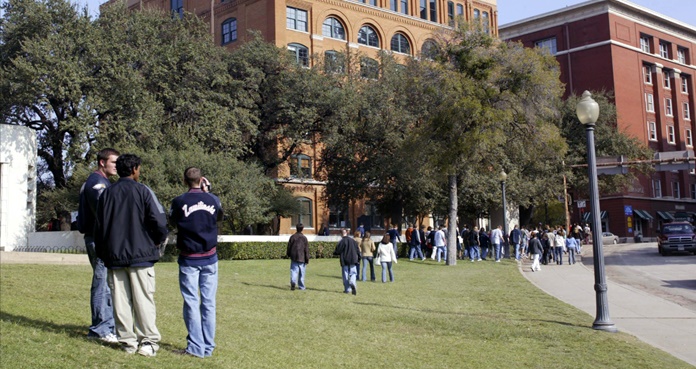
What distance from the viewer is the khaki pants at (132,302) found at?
6895 millimetres

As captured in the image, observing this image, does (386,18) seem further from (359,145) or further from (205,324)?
(205,324)

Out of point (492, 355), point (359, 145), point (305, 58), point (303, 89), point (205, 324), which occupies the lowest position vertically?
point (492, 355)

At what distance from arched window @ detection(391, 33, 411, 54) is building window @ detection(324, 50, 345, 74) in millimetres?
19041

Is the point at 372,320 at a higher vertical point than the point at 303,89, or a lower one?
lower

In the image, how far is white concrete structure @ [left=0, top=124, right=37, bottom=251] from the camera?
29.7 meters

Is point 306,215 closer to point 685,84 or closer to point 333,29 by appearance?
point 333,29

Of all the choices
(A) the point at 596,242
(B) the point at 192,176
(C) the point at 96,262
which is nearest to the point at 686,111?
(A) the point at 596,242

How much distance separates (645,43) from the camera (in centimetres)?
7831

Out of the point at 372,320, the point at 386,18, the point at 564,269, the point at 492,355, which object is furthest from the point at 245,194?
the point at 386,18

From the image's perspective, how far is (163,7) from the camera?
195 ft

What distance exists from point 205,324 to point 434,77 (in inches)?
1028

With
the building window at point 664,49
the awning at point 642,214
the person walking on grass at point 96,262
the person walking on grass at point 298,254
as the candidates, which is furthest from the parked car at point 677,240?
the building window at point 664,49

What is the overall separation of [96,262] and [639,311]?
12.5 metres

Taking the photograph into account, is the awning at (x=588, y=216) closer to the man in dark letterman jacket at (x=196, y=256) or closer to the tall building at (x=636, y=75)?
the tall building at (x=636, y=75)
